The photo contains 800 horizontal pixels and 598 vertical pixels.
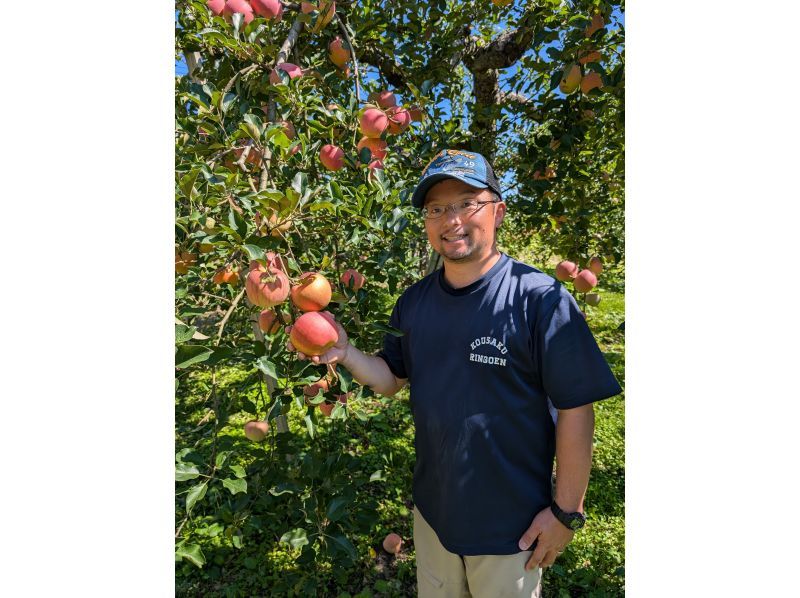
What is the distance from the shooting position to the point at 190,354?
0.86 meters

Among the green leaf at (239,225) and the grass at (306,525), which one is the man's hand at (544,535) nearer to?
A: the grass at (306,525)

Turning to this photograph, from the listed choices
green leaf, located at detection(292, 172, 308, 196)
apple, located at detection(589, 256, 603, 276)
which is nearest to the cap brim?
green leaf, located at detection(292, 172, 308, 196)

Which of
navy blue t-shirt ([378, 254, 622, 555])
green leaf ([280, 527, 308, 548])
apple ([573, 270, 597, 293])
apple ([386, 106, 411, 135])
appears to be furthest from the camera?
apple ([573, 270, 597, 293])

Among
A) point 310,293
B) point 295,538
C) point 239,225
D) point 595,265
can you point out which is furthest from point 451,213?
point 595,265

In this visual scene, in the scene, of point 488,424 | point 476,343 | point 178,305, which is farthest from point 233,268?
point 488,424

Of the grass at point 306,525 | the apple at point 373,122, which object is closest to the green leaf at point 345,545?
the grass at point 306,525

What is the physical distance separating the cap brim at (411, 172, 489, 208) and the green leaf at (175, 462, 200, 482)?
0.86 metres

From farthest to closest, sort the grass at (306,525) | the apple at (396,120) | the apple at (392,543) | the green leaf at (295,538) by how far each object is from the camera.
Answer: the apple at (392,543)
the apple at (396,120)
the grass at (306,525)
the green leaf at (295,538)

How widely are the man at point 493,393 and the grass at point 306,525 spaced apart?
35 centimetres

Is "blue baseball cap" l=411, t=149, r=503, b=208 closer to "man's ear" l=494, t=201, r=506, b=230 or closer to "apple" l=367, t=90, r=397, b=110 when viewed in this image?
"man's ear" l=494, t=201, r=506, b=230

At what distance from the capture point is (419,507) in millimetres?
1368

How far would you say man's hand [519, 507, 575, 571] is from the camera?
114cm

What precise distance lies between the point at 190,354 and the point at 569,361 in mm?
812

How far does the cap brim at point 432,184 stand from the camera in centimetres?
114
